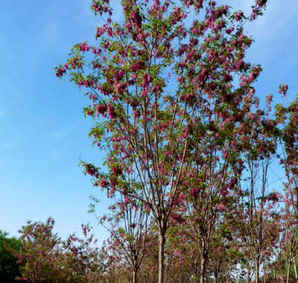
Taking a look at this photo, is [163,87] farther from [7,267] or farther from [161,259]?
[7,267]

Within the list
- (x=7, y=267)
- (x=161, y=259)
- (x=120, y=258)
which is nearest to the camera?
(x=161, y=259)

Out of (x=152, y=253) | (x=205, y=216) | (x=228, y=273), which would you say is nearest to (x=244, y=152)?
(x=205, y=216)

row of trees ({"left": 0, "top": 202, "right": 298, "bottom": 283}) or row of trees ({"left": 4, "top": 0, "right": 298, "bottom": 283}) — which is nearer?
row of trees ({"left": 4, "top": 0, "right": 298, "bottom": 283})

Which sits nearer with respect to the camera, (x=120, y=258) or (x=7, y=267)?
(x=120, y=258)

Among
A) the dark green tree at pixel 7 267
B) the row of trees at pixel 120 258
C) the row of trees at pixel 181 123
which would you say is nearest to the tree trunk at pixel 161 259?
the row of trees at pixel 181 123

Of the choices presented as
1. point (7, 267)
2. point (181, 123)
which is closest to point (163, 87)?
point (181, 123)

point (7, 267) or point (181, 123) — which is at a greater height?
point (181, 123)

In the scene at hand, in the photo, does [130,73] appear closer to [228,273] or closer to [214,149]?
[214,149]

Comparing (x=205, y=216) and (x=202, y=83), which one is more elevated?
(x=202, y=83)

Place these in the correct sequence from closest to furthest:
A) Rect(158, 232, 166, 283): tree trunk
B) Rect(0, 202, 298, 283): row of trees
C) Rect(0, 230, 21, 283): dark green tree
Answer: Rect(158, 232, 166, 283): tree trunk → Rect(0, 202, 298, 283): row of trees → Rect(0, 230, 21, 283): dark green tree

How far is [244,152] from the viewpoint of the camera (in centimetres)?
1147

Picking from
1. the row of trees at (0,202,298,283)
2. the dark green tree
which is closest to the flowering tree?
the row of trees at (0,202,298,283)

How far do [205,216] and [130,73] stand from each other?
17.3ft

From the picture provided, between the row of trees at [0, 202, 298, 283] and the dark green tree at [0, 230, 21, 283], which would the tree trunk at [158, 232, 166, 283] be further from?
the dark green tree at [0, 230, 21, 283]
